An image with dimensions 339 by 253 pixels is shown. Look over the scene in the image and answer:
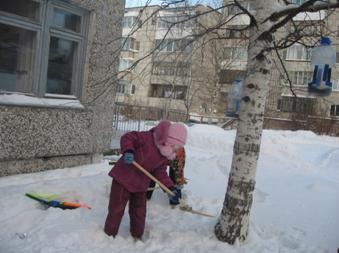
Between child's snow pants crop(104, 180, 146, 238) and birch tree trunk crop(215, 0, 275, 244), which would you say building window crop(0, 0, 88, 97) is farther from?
birch tree trunk crop(215, 0, 275, 244)

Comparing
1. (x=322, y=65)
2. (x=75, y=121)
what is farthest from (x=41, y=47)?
(x=322, y=65)

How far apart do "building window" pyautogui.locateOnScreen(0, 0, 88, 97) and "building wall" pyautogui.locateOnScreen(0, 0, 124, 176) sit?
0.18m

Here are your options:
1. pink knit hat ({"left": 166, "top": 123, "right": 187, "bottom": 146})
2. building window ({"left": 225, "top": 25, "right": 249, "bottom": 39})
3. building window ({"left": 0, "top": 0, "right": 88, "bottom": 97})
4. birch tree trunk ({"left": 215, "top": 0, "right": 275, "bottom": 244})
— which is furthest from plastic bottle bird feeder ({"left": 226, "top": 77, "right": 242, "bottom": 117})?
building window ({"left": 0, "top": 0, "right": 88, "bottom": 97})

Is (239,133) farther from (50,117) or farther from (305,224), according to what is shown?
(50,117)

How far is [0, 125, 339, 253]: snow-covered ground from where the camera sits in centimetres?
398

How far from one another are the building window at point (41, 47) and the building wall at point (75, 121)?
181mm

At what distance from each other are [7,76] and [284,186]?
15.1ft

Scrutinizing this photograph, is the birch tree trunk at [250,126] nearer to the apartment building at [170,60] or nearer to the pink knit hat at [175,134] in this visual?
the pink knit hat at [175,134]

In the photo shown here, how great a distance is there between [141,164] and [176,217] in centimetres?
112

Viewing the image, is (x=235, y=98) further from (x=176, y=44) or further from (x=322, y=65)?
(x=322, y=65)

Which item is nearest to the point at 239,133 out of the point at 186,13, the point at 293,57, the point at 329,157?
the point at 186,13

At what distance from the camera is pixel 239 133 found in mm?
4160

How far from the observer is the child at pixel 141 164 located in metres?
3.96

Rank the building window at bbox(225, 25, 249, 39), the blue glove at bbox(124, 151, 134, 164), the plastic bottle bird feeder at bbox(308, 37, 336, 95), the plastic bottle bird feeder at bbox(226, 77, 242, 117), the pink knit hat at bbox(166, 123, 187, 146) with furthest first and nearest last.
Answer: the plastic bottle bird feeder at bbox(226, 77, 242, 117)
the building window at bbox(225, 25, 249, 39)
the plastic bottle bird feeder at bbox(308, 37, 336, 95)
the pink knit hat at bbox(166, 123, 187, 146)
the blue glove at bbox(124, 151, 134, 164)
